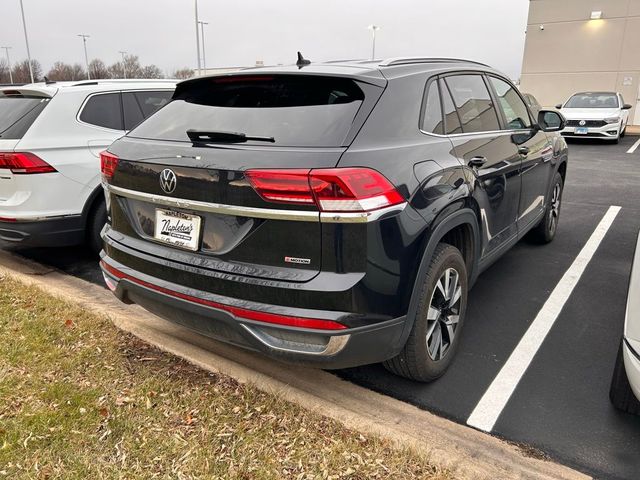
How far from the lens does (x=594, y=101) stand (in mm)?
16109

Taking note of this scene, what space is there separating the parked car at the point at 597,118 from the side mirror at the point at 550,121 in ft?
35.2

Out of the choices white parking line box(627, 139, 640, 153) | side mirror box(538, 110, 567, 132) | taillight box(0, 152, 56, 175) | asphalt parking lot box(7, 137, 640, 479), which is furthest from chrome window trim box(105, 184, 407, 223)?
white parking line box(627, 139, 640, 153)

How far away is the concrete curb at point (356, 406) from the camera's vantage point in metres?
2.29

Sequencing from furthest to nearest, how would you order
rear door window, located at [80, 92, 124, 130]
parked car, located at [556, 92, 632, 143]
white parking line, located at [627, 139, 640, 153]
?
parked car, located at [556, 92, 632, 143], white parking line, located at [627, 139, 640, 153], rear door window, located at [80, 92, 124, 130]

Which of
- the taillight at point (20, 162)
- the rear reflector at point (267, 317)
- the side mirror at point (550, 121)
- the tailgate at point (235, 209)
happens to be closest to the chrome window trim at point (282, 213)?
the tailgate at point (235, 209)

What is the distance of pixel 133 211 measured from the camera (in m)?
2.79

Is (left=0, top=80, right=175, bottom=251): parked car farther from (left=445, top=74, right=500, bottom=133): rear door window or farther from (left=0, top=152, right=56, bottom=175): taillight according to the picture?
(left=445, top=74, right=500, bottom=133): rear door window

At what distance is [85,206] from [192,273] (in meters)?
2.51

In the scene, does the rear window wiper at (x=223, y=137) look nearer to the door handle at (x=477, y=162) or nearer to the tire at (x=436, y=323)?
the tire at (x=436, y=323)

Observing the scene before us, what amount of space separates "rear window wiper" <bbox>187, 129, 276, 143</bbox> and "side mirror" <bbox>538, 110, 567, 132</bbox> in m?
3.15

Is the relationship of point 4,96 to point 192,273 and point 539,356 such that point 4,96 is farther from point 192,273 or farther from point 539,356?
point 539,356

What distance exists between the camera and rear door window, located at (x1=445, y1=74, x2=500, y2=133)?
3230mm

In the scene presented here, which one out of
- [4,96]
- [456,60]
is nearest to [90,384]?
[456,60]

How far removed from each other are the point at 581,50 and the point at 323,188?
81.6ft
